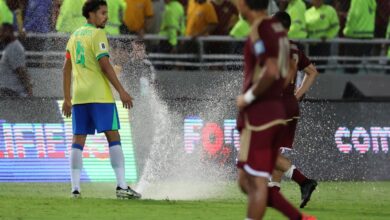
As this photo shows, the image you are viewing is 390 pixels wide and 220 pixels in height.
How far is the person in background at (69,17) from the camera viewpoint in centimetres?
1780

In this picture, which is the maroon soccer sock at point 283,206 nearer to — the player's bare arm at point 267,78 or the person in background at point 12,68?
the player's bare arm at point 267,78

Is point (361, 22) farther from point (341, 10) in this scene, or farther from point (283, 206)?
point (283, 206)

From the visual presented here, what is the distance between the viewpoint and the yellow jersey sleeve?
12516 millimetres

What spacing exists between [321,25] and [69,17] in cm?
428

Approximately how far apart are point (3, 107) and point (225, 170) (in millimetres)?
3133

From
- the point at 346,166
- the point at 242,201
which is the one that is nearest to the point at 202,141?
the point at 346,166

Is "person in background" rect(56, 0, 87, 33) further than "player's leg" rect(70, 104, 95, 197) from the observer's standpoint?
Yes

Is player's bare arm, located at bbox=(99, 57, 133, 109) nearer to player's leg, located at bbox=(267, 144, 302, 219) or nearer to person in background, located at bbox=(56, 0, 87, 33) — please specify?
player's leg, located at bbox=(267, 144, 302, 219)

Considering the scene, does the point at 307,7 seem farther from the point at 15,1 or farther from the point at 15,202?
the point at 15,202

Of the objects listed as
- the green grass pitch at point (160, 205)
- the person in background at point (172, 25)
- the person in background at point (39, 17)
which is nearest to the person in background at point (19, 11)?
the person in background at point (39, 17)

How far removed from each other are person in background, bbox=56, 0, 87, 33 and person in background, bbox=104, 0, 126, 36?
726 millimetres

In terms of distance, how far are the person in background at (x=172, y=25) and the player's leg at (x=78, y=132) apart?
6.28 m

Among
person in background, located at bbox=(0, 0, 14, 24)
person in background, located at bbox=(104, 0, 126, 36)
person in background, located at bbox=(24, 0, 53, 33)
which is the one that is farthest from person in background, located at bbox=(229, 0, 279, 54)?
person in background, located at bbox=(0, 0, 14, 24)

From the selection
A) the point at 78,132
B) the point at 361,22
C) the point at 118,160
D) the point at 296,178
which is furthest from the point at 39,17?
the point at 296,178
